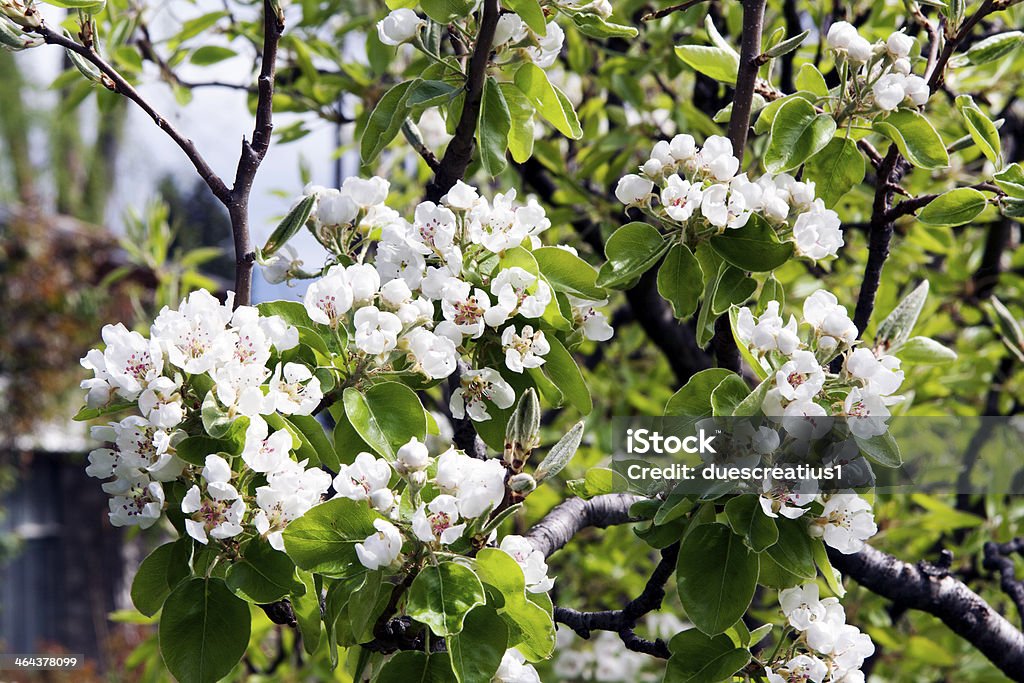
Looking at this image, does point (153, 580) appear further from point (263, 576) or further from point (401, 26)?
point (401, 26)

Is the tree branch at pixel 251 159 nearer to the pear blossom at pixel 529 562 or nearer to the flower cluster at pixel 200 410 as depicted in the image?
the flower cluster at pixel 200 410

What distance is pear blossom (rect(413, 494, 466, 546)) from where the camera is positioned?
2.51 ft

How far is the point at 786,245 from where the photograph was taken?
0.97 meters

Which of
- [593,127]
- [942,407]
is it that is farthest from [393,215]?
[942,407]

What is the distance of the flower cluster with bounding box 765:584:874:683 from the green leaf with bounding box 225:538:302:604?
1.61 ft

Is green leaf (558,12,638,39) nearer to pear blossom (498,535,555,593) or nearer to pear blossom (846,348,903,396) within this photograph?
pear blossom (846,348,903,396)

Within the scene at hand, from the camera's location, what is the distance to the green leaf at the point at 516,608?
807mm

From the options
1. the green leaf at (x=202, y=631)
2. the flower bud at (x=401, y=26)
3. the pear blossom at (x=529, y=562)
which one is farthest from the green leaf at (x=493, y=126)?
the green leaf at (x=202, y=631)

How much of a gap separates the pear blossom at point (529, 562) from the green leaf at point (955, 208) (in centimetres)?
61

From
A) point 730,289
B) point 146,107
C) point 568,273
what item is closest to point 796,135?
point 730,289

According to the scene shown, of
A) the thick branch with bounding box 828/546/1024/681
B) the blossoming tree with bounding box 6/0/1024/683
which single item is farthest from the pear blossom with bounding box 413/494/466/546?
the thick branch with bounding box 828/546/1024/681

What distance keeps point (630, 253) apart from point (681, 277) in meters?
0.07

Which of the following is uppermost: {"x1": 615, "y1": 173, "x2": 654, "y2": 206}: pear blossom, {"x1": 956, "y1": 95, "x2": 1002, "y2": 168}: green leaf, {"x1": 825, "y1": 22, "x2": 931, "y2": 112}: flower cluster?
{"x1": 825, "y1": 22, "x2": 931, "y2": 112}: flower cluster

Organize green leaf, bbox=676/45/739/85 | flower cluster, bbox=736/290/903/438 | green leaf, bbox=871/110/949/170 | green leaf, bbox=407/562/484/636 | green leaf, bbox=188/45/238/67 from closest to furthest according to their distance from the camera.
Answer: green leaf, bbox=407/562/484/636, flower cluster, bbox=736/290/903/438, green leaf, bbox=871/110/949/170, green leaf, bbox=676/45/739/85, green leaf, bbox=188/45/238/67
